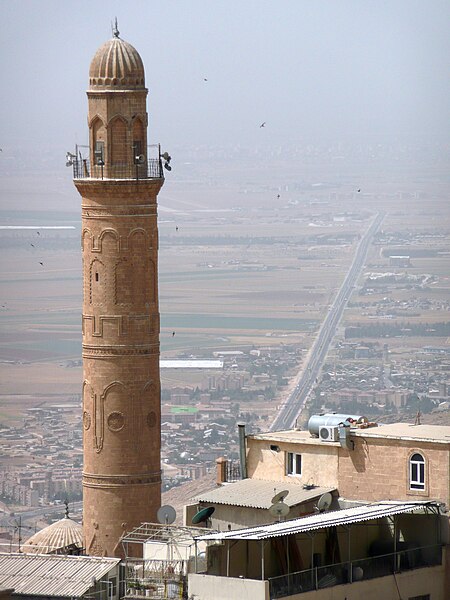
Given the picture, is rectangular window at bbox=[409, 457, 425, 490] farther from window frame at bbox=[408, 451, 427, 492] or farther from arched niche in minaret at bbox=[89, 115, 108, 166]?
arched niche in minaret at bbox=[89, 115, 108, 166]

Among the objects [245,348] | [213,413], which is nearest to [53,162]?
[245,348]

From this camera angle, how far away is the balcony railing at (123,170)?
4391cm

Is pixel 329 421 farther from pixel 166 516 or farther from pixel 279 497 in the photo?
pixel 166 516

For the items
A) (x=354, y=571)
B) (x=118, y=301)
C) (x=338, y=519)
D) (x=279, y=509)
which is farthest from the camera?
(x=118, y=301)

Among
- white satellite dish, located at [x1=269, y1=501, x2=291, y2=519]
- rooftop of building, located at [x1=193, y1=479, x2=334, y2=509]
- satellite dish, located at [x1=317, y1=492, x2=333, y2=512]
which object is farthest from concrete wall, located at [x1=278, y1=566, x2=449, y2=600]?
rooftop of building, located at [x1=193, y1=479, x2=334, y2=509]

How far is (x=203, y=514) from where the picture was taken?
3906cm

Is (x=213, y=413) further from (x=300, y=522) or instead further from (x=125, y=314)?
(x=300, y=522)

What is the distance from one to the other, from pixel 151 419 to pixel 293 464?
514 centimetres

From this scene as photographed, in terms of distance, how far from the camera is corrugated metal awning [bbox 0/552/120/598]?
34.3 m

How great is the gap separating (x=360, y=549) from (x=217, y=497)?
475 centimetres

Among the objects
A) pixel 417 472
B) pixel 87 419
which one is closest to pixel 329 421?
pixel 417 472

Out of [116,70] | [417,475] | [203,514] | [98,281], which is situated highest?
[116,70]

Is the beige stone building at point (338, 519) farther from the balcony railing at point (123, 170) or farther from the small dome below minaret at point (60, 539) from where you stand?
the balcony railing at point (123, 170)

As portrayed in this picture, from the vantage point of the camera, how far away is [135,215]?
43906 mm
